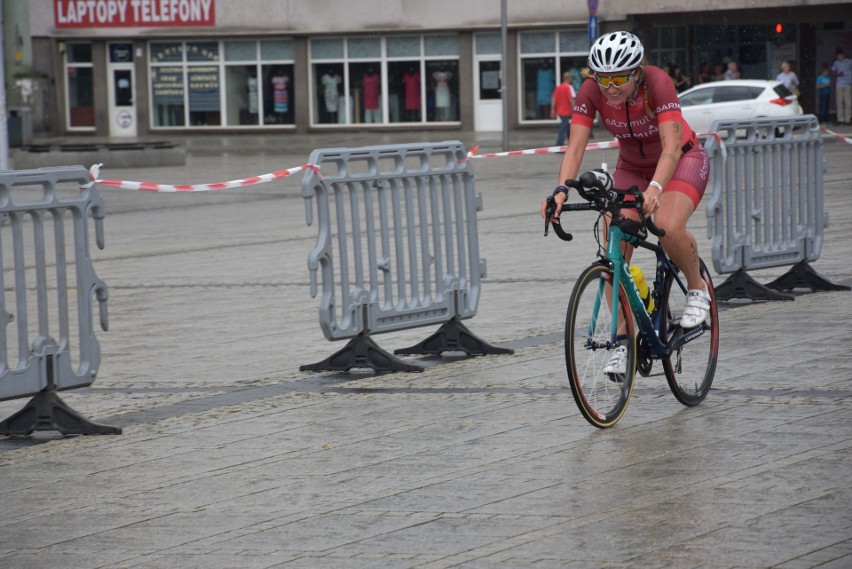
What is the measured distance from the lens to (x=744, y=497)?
18.1 ft

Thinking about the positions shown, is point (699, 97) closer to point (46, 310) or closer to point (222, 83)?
point (222, 83)

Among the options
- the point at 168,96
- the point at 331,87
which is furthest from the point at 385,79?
the point at 168,96

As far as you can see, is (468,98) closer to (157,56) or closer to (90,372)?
(157,56)

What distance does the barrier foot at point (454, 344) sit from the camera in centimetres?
898

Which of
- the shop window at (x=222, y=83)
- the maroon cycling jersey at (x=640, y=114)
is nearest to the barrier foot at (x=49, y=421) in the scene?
the maroon cycling jersey at (x=640, y=114)

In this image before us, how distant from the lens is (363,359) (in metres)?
8.62

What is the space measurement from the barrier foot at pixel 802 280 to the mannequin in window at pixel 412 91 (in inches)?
1348

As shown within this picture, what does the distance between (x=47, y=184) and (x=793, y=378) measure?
Result: 3.75 m

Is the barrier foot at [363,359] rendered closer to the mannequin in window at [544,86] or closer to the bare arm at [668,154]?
the bare arm at [668,154]

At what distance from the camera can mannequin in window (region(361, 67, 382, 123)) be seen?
4559 centimetres

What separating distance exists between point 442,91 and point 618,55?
126ft

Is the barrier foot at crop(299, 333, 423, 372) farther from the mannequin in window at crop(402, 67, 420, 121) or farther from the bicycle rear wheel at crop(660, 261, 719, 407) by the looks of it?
the mannequin in window at crop(402, 67, 420, 121)

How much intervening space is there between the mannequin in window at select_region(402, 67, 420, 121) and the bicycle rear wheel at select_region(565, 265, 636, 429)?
3871 centimetres

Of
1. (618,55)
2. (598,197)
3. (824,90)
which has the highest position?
(824,90)
